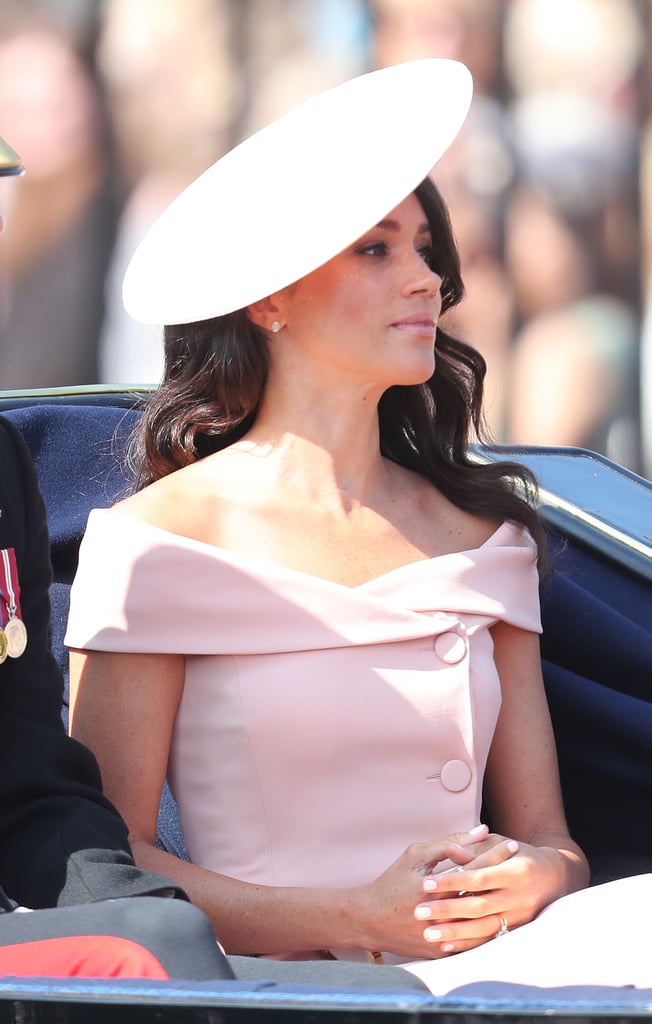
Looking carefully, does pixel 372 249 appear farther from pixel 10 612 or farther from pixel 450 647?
pixel 10 612

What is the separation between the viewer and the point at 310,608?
1978mm

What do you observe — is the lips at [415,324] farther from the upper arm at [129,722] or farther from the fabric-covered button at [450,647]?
the upper arm at [129,722]

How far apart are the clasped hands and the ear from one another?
0.72m

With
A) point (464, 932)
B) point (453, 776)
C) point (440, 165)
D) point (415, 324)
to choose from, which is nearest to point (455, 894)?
point (464, 932)

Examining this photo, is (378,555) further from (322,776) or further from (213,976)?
(213,976)

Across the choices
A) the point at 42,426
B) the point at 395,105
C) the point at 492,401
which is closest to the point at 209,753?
the point at 42,426

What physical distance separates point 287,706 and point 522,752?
0.38m

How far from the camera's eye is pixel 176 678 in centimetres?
198

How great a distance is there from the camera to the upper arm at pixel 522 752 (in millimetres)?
2129

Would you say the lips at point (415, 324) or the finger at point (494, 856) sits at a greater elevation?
the lips at point (415, 324)

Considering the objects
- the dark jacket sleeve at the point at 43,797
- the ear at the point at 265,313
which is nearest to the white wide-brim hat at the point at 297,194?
the ear at the point at 265,313

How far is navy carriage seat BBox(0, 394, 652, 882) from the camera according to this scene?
223 cm

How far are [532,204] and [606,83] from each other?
0.40m

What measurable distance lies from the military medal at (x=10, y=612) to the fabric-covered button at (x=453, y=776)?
611 millimetres
